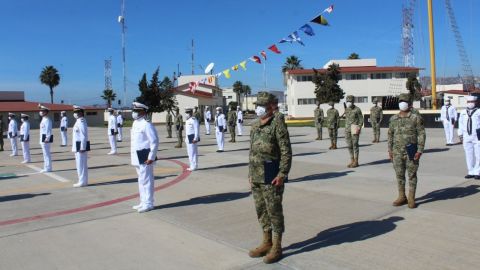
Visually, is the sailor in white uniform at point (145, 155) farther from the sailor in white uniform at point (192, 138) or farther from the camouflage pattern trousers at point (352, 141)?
the camouflage pattern trousers at point (352, 141)

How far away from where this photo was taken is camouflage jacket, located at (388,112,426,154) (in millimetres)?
7230

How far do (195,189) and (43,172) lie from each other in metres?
6.12

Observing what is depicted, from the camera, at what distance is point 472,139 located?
9.88m

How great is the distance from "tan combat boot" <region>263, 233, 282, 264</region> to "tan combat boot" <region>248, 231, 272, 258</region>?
12 centimetres

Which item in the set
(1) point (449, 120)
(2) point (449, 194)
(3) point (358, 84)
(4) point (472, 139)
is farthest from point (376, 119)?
(3) point (358, 84)

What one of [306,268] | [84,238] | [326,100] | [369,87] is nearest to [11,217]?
[84,238]

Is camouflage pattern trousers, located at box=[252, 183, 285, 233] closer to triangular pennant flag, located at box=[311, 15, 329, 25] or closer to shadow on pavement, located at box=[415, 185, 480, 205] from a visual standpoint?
shadow on pavement, located at box=[415, 185, 480, 205]

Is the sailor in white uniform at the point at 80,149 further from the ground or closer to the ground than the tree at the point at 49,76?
closer to the ground

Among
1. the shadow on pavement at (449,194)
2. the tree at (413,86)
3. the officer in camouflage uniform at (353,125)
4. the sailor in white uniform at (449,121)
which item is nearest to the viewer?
the shadow on pavement at (449,194)

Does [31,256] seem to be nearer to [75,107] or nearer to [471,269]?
[471,269]

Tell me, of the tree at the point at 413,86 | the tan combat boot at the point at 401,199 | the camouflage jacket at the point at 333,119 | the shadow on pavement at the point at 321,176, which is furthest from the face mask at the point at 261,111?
the tree at the point at 413,86

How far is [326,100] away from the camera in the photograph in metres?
56.0

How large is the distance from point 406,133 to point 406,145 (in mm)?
203

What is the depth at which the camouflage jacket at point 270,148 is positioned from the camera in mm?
4969
